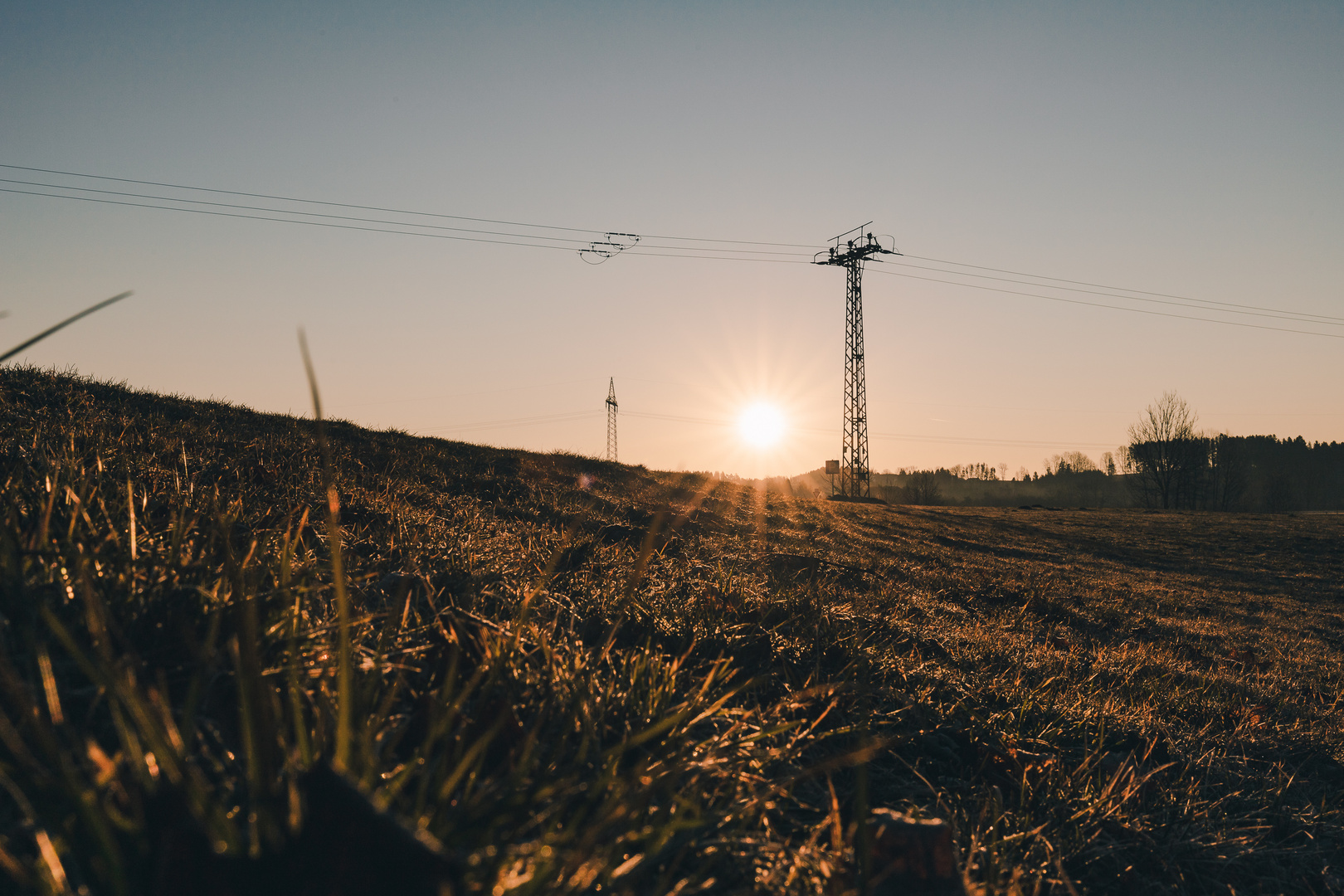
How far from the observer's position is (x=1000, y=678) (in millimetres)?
3221

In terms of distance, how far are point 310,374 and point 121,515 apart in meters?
1.79

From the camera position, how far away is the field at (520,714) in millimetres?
856

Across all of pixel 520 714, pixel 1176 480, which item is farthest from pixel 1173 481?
pixel 520 714

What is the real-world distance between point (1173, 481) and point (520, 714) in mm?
82783

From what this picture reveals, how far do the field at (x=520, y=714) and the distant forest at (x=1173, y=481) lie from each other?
22.5 meters

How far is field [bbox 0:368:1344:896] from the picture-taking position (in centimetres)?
86

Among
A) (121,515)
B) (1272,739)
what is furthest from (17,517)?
(1272,739)

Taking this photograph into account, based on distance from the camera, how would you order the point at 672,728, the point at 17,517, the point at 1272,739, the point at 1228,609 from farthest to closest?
the point at 1228,609 < the point at 1272,739 < the point at 17,517 < the point at 672,728

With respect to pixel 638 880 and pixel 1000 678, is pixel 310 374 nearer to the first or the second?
pixel 638 880

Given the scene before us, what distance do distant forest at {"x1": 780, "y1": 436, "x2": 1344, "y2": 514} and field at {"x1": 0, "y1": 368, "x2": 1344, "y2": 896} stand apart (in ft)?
73.9

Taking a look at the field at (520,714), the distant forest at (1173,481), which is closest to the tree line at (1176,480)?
the distant forest at (1173,481)

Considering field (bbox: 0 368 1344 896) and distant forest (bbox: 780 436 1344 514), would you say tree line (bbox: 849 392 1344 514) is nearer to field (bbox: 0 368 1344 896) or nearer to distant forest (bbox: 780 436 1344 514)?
distant forest (bbox: 780 436 1344 514)

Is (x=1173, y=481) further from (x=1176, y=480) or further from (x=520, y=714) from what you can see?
(x=520, y=714)

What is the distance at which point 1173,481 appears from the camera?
66188 millimetres
